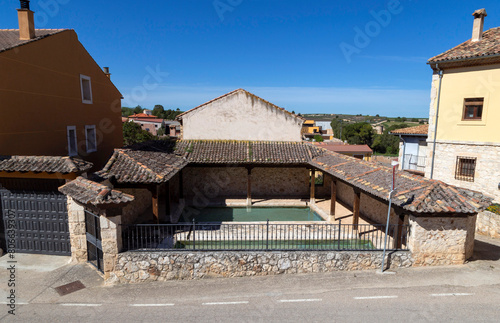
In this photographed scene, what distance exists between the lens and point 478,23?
16250 mm

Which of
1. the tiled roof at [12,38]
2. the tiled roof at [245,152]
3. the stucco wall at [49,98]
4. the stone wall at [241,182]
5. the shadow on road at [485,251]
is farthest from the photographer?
the stone wall at [241,182]

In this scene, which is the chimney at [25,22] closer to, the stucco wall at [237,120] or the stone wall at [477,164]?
the stucco wall at [237,120]

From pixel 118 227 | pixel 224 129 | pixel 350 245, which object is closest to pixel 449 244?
pixel 350 245

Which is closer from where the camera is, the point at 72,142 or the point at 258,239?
the point at 258,239

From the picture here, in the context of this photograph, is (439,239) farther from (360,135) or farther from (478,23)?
(360,135)

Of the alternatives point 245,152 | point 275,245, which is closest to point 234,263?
point 275,245

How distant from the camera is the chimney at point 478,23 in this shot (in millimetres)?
16073

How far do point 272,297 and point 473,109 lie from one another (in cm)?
1510

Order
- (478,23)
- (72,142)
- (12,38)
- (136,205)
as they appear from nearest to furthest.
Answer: (12,38) → (136,205) → (72,142) → (478,23)

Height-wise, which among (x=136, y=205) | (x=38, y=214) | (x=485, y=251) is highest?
(x=38, y=214)

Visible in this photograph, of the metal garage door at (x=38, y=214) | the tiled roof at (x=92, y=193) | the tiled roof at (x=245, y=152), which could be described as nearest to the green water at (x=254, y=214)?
the tiled roof at (x=245, y=152)

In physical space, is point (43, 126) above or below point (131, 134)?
above

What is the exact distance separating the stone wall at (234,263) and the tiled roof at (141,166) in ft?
10.9

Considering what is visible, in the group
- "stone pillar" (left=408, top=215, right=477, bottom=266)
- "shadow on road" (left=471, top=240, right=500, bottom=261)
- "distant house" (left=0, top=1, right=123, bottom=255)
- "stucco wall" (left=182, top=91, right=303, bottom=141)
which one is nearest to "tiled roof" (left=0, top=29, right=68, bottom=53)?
"distant house" (left=0, top=1, right=123, bottom=255)
